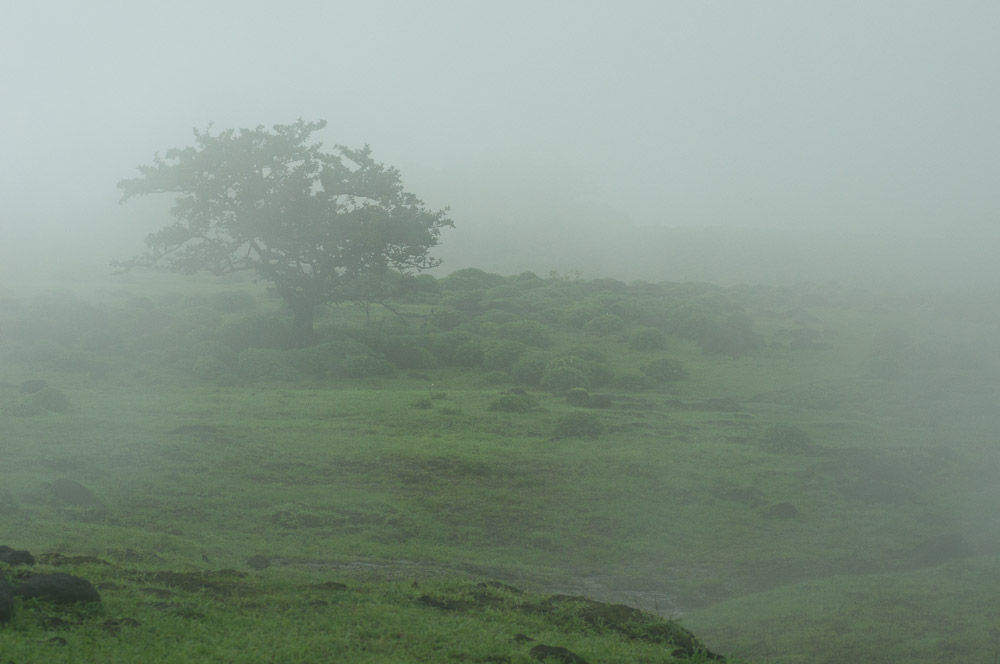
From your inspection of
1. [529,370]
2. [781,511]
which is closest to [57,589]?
[781,511]

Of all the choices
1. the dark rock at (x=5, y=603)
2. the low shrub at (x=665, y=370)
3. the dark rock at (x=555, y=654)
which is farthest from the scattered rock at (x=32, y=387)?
the dark rock at (x=555, y=654)

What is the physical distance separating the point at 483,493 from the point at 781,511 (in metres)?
6.70

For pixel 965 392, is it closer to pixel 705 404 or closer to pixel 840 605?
pixel 705 404

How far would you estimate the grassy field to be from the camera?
11.6m

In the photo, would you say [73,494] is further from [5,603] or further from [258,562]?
[5,603]

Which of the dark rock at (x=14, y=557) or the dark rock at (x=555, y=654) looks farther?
the dark rock at (x=14, y=557)

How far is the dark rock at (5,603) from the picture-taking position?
9.09m

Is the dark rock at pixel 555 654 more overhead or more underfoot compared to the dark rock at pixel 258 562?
more overhead

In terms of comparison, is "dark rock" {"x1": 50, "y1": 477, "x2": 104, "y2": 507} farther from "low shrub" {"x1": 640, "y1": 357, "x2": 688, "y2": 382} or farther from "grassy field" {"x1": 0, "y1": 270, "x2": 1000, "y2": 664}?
"low shrub" {"x1": 640, "y1": 357, "x2": 688, "y2": 382}

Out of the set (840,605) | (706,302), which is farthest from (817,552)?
(706,302)

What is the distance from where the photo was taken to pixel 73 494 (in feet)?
56.6

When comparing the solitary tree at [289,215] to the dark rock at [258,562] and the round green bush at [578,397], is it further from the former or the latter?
the dark rock at [258,562]

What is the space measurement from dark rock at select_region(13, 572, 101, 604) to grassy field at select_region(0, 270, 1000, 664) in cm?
30

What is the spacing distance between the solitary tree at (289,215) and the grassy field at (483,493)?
2.87m
